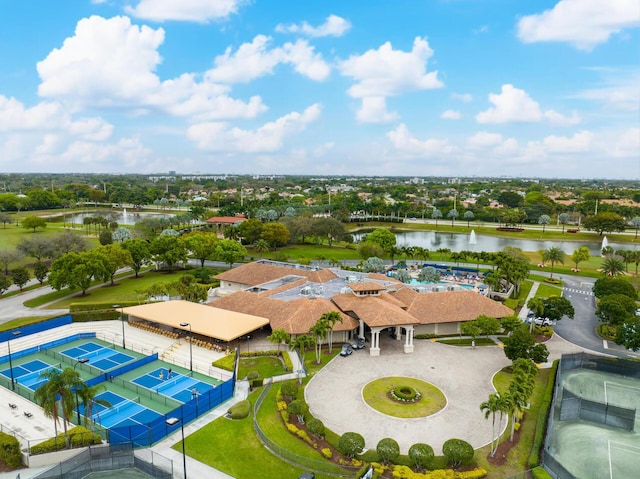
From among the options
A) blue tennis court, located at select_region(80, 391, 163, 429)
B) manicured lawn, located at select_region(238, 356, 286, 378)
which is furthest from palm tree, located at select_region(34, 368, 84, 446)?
manicured lawn, located at select_region(238, 356, 286, 378)

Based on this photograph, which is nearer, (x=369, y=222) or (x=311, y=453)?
(x=311, y=453)

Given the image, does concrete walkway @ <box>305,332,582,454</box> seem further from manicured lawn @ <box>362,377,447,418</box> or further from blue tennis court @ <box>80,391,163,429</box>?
blue tennis court @ <box>80,391,163,429</box>

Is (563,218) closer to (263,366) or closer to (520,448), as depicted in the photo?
(520,448)

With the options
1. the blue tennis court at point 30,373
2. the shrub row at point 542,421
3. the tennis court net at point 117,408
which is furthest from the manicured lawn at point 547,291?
the blue tennis court at point 30,373

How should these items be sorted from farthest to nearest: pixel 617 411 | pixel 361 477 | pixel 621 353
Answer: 1. pixel 621 353
2. pixel 617 411
3. pixel 361 477

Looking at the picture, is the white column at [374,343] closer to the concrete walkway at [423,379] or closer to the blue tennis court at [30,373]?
the concrete walkway at [423,379]

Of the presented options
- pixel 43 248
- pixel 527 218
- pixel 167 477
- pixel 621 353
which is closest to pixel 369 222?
pixel 527 218

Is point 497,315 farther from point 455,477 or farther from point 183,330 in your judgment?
point 183,330
